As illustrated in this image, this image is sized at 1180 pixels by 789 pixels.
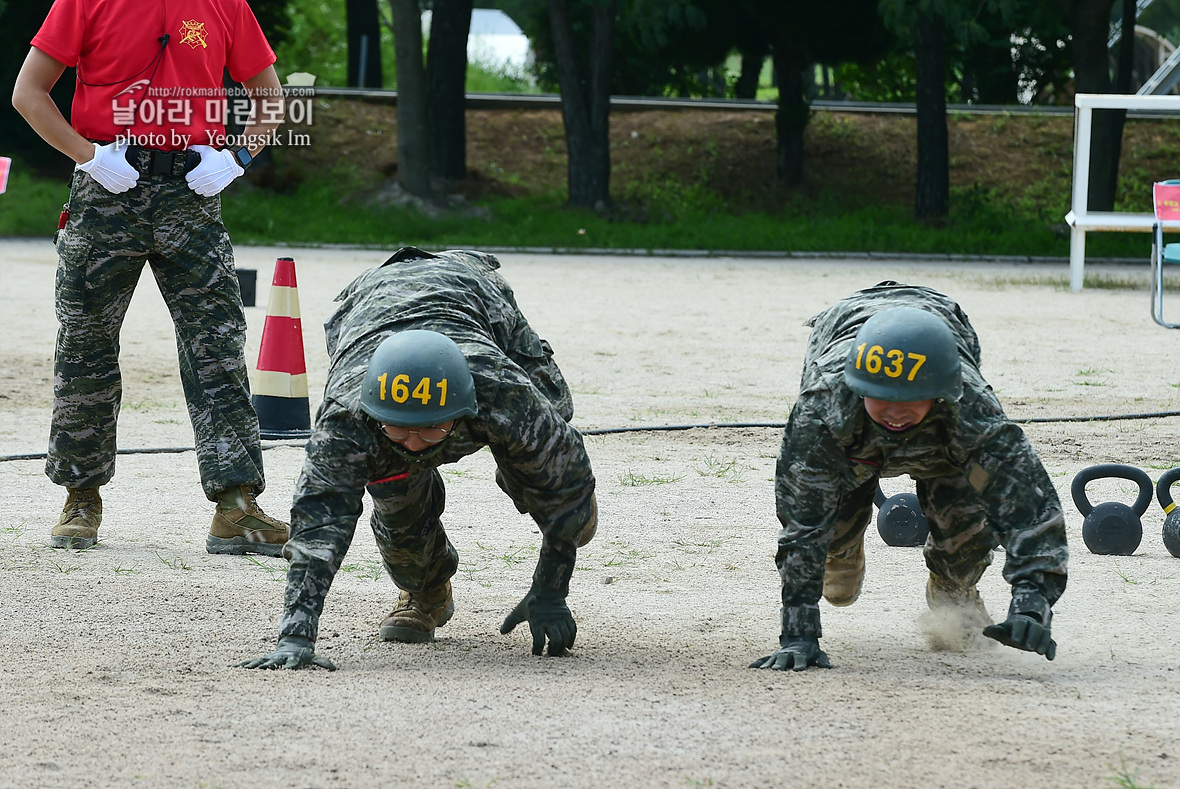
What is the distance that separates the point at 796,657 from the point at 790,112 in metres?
21.5

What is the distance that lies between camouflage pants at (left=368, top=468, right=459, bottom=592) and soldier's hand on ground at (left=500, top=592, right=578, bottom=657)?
1.20ft

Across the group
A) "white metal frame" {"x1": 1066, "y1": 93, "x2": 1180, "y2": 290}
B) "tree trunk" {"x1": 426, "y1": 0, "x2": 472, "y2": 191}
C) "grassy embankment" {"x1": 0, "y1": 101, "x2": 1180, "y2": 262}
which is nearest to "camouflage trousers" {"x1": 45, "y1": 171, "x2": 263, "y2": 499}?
"white metal frame" {"x1": 1066, "y1": 93, "x2": 1180, "y2": 290}

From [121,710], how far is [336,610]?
1.16 metres

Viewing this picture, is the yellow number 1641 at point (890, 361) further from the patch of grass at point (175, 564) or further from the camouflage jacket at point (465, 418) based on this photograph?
the patch of grass at point (175, 564)

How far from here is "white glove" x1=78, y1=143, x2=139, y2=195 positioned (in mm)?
5246

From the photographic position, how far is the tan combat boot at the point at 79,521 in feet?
18.5

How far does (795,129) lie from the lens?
25016 millimetres

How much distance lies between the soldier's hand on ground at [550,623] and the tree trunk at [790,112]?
Result: 69.4 feet

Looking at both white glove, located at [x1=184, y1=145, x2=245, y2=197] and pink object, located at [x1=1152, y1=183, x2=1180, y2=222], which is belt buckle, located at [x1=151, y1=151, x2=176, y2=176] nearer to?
white glove, located at [x1=184, y1=145, x2=245, y2=197]

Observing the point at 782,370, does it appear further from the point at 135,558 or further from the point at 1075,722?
the point at 1075,722

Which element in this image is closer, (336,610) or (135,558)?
(336,610)

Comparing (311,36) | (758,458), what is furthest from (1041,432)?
(311,36)

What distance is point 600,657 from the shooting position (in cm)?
442

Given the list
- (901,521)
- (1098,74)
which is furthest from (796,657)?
(1098,74)
